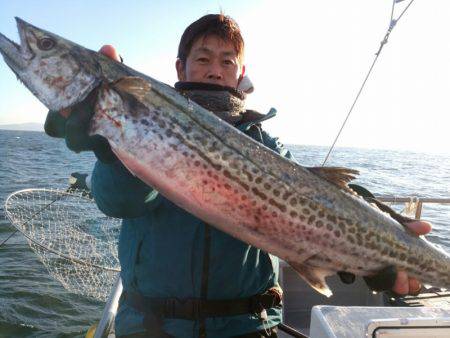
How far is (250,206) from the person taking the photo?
2.64m

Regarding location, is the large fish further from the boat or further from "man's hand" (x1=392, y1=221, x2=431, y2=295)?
the boat

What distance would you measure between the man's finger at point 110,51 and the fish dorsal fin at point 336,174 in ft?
5.17

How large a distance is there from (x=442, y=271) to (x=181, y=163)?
220 centimetres

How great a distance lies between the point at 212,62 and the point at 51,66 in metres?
1.17

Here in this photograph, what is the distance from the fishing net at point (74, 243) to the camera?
→ 7521mm

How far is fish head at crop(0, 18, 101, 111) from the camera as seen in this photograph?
8.70 ft

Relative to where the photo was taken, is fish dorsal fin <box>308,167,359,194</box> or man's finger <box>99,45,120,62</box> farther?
fish dorsal fin <box>308,167,359,194</box>

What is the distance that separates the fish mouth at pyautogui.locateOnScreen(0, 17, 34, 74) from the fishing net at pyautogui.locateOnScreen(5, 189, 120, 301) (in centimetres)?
382

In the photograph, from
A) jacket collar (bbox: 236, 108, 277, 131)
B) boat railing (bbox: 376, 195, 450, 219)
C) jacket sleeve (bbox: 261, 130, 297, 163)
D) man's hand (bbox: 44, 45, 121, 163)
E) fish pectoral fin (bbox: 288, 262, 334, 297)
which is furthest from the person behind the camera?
boat railing (bbox: 376, 195, 450, 219)

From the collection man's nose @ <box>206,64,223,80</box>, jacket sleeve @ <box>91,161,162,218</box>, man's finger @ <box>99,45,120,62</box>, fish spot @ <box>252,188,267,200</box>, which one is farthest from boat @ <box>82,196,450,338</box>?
man's finger @ <box>99,45,120,62</box>

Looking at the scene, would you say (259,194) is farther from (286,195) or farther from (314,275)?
(314,275)

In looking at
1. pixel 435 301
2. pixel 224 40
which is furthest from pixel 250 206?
pixel 435 301

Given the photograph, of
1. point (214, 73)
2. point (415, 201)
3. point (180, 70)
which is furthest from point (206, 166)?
point (415, 201)

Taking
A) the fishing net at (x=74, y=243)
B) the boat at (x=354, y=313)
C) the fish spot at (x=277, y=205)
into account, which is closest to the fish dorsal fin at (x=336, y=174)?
the fish spot at (x=277, y=205)
